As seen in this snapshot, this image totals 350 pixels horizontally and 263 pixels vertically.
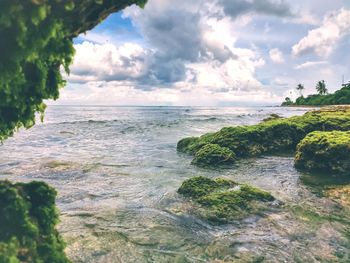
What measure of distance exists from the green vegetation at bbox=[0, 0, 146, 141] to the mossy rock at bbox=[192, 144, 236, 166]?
42.1 feet

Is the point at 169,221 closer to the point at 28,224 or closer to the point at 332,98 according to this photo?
the point at 28,224

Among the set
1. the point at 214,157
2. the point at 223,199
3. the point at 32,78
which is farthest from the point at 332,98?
the point at 32,78

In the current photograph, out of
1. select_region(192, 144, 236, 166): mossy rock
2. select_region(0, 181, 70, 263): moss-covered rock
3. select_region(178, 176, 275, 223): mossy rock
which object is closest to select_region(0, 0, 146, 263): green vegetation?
select_region(0, 181, 70, 263): moss-covered rock

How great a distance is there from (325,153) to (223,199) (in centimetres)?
733

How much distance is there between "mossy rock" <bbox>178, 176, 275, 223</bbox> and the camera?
30.9 ft

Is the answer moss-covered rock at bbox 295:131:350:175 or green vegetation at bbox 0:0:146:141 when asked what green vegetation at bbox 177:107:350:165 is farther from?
green vegetation at bbox 0:0:146:141

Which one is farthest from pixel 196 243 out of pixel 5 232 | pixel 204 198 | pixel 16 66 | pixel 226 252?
pixel 16 66

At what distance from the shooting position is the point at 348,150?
14680 mm

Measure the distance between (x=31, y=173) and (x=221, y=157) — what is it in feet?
29.8

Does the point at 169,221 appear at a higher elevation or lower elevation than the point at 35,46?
lower

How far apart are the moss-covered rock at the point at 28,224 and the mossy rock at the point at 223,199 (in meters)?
5.30

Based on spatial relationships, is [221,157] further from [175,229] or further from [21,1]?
[21,1]

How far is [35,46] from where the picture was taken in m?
4.03

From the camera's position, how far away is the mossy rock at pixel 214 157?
682 inches
